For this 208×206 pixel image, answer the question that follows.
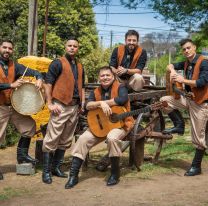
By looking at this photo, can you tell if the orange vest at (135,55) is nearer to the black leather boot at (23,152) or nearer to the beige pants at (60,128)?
the beige pants at (60,128)

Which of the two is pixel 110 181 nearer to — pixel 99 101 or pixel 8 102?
pixel 99 101

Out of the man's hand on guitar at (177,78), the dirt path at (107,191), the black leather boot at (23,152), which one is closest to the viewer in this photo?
the dirt path at (107,191)

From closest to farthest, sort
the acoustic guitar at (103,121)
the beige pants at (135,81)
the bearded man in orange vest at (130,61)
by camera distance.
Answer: the acoustic guitar at (103,121) < the bearded man in orange vest at (130,61) < the beige pants at (135,81)

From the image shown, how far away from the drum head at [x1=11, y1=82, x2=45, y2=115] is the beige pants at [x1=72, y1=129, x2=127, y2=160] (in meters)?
0.85

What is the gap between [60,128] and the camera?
6477 mm

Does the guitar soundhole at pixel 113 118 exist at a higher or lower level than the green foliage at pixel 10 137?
higher

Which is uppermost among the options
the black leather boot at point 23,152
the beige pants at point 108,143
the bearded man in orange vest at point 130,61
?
the bearded man in orange vest at point 130,61

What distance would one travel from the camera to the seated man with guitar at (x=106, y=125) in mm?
6180

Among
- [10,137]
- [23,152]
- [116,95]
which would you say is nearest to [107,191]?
[116,95]

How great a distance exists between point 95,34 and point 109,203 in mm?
27615

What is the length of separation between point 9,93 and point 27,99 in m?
0.28

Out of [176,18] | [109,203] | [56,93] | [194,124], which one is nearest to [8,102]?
[56,93]

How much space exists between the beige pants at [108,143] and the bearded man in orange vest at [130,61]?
126cm

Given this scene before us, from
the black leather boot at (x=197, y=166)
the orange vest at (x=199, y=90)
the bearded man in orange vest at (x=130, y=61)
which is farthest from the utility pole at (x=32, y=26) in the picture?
the black leather boot at (x=197, y=166)
